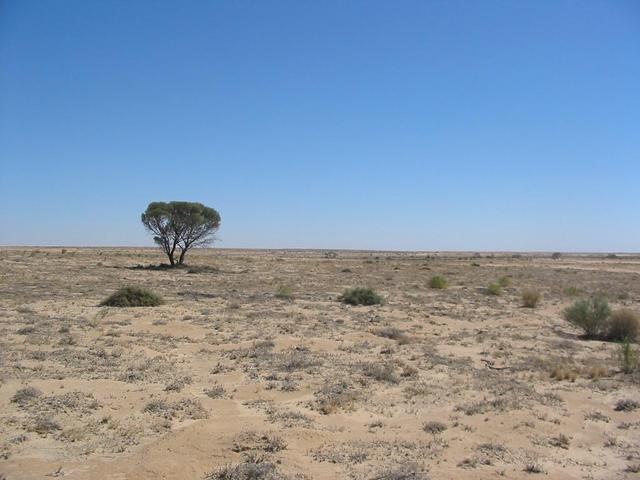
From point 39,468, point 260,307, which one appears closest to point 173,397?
point 39,468

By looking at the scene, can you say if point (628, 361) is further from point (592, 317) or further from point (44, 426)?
point (44, 426)

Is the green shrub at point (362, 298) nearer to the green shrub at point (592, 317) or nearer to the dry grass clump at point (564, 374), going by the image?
the green shrub at point (592, 317)

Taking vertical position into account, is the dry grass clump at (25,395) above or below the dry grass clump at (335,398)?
above

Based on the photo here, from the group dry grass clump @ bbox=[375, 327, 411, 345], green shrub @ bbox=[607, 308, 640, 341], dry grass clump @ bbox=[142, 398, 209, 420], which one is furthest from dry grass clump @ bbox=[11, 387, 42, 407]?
green shrub @ bbox=[607, 308, 640, 341]

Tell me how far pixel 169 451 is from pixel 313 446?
194 centimetres

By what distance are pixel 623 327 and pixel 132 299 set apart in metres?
18.7

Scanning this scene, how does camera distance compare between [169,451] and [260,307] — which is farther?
[260,307]

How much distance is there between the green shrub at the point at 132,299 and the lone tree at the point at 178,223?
93.5 feet

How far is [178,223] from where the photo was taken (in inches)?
1970

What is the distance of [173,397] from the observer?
9328mm

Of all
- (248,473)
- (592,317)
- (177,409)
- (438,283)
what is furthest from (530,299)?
(248,473)

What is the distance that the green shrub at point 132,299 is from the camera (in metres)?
21.2

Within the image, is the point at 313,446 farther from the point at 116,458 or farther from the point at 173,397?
the point at 173,397

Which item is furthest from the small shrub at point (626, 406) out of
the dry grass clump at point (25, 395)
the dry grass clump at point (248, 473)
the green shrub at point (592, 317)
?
the dry grass clump at point (25, 395)
